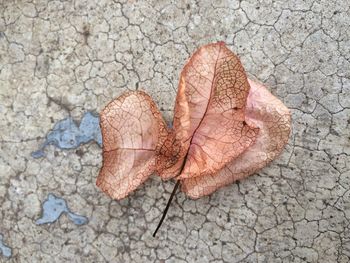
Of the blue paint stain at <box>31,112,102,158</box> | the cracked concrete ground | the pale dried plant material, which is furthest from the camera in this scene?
the blue paint stain at <box>31,112,102,158</box>

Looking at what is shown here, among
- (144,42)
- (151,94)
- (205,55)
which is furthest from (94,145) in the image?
(205,55)

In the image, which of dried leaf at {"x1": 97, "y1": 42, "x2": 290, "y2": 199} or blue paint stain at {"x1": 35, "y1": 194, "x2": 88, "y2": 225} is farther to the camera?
blue paint stain at {"x1": 35, "y1": 194, "x2": 88, "y2": 225}

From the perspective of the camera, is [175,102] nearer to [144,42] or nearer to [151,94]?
[151,94]

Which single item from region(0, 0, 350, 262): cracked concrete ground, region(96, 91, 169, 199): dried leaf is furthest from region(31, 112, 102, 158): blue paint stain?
region(96, 91, 169, 199): dried leaf

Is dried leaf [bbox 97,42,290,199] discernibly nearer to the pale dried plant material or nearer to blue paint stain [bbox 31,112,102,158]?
the pale dried plant material

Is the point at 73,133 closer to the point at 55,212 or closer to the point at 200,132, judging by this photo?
the point at 55,212

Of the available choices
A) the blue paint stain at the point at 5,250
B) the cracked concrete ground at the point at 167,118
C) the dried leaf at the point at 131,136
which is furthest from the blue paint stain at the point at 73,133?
the blue paint stain at the point at 5,250
